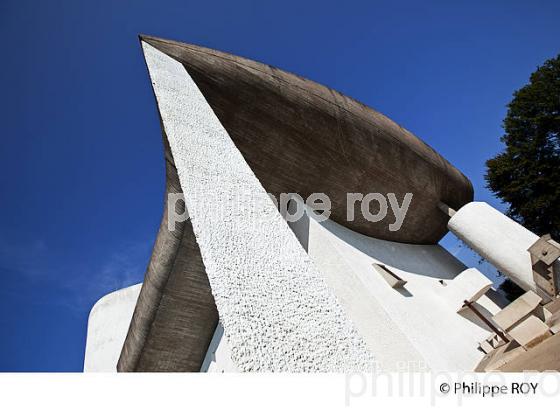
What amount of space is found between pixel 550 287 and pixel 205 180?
570 centimetres

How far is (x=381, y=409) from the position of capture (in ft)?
3.31

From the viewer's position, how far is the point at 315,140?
545cm

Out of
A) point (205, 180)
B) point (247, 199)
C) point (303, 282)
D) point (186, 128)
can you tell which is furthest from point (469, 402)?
point (186, 128)

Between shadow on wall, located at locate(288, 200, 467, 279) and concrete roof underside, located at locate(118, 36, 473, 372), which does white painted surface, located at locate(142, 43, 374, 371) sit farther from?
shadow on wall, located at locate(288, 200, 467, 279)

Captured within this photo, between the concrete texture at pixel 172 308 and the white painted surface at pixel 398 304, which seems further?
the concrete texture at pixel 172 308

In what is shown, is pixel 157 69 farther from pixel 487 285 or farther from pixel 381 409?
pixel 487 285

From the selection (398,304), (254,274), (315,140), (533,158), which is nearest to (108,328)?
(315,140)

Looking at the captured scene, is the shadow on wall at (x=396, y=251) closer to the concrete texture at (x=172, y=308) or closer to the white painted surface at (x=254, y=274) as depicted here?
the concrete texture at (x=172, y=308)

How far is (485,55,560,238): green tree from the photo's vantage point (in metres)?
9.70

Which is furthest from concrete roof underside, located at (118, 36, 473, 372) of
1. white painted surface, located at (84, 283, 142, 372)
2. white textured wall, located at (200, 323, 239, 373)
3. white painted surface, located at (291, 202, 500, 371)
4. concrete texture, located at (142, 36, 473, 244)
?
white painted surface, located at (84, 283, 142, 372)

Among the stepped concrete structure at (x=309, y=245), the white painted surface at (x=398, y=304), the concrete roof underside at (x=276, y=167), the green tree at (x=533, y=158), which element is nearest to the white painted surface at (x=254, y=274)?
the stepped concrete structure at (x=309, y=245)

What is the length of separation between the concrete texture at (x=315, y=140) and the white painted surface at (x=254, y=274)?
2.60 m

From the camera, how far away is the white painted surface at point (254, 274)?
1112 mm

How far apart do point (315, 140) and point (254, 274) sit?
4.34 meters
